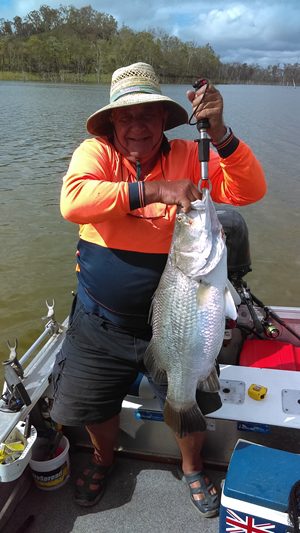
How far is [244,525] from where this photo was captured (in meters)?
2.24

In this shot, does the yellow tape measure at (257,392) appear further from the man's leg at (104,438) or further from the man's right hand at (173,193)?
the man's right hand at (173,193)

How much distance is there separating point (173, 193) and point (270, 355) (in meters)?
1.80

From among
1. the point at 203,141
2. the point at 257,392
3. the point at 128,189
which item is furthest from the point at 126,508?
the point at 203,141

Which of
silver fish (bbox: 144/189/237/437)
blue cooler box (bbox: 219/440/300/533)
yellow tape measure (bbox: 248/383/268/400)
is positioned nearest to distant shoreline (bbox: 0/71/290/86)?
yellow tape measure (bbox: 248/383/268/400)

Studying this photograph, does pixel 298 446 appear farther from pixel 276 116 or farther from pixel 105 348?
pixel 276 116

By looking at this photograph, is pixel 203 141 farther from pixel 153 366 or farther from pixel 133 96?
pixel 153 366

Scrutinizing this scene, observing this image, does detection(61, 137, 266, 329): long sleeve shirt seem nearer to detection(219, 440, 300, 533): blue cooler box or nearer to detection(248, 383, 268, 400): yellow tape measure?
detection(248, 383, 268, 400): yellow tape measure

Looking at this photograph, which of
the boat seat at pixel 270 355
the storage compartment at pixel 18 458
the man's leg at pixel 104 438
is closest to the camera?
the storage compartment at pixel 18 458

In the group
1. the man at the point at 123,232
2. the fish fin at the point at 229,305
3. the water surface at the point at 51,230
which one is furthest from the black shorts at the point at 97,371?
the water surface at the point at 51,230

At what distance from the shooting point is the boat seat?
10.5 feet

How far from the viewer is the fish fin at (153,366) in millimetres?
2361

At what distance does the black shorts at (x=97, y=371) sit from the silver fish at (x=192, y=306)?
11.8 inches

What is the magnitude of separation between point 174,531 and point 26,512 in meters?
0.98

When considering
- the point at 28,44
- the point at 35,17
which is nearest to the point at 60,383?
the point at 28,44
